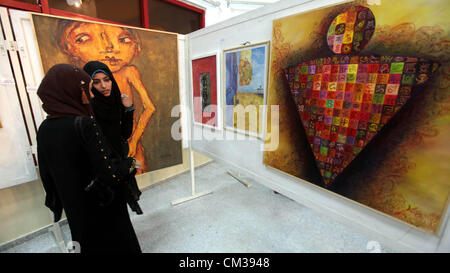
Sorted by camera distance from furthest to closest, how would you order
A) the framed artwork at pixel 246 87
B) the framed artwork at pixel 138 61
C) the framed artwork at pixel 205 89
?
the framed artwork at pixel 205 89, the framed artwork at pixel 138 61, the framed artwork at pixel 246 87

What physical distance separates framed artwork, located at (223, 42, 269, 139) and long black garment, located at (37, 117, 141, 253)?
2.84 ft

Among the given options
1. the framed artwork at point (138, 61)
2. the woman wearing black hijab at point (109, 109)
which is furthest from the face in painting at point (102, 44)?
the woman wearing black hijab at point (109, 109)

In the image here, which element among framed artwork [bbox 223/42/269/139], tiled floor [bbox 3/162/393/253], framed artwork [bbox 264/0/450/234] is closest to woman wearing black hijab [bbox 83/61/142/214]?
tiled floor [bbox 3/162/393/253]

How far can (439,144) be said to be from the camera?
0.67 m

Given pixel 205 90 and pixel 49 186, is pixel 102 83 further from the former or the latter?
pixel 205 90

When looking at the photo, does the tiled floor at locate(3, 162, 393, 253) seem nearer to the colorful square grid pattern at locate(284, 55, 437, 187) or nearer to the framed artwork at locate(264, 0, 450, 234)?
the framed artwork at locate(264, 0, 450, 234)

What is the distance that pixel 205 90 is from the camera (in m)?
1.84

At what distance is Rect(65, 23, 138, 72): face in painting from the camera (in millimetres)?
1570

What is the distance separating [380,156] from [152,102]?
1983mm

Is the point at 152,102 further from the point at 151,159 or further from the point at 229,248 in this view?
the point at 229,248

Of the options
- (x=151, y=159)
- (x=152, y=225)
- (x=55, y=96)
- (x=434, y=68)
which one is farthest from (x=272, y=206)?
(x=55, y=96)

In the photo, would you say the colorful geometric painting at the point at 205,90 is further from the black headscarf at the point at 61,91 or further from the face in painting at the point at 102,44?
the black headscarf at the point at 61,91

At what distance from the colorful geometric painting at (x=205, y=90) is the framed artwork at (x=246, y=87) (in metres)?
0.17

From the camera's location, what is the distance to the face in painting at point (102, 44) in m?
1.57
